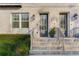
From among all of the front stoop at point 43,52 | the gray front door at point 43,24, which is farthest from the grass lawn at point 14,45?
the gray front door at point 43,24

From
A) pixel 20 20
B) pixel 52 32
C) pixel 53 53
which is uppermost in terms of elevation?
pixel 20 20

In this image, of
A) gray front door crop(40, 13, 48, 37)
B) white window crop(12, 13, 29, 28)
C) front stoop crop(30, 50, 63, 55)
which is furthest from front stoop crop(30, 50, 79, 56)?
white window crop(12, 13, 29, 28)

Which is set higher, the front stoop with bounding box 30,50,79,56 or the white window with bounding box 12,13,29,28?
the white window with bounding box 12,13,29,28

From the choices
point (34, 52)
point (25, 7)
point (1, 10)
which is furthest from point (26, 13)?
point (34, 52)

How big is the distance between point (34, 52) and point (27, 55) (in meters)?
0.09

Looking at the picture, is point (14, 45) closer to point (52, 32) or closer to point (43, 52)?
point (43, 52)

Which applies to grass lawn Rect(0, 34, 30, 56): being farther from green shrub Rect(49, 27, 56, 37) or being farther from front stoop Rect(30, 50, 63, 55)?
green shrub Rect(49, 27, 56, 37)

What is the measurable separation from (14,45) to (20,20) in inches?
13.2

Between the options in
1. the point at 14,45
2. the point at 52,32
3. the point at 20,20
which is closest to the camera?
the point at 14,45

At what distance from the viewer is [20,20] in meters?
2.64

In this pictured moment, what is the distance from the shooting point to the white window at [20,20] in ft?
8.48

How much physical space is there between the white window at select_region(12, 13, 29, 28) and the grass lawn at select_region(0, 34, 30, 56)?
0.14m

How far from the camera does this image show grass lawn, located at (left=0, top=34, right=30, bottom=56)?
2385 mm

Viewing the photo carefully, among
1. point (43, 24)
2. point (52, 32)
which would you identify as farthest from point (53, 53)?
point (43, 24)
